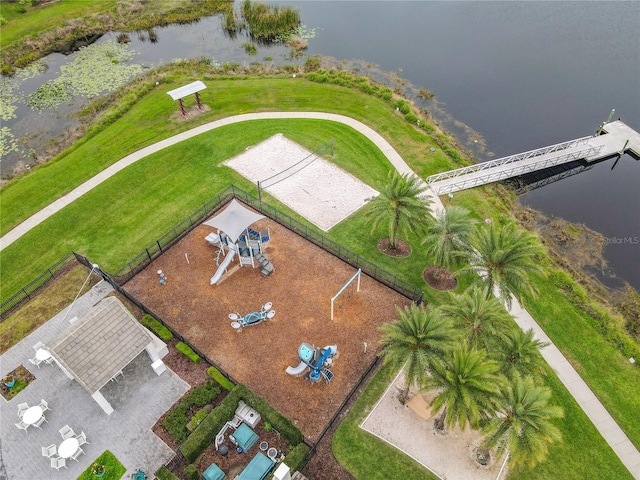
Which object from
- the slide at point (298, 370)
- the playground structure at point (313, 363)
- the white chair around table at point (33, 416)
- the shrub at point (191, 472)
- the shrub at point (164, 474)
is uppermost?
the playground structure at point (313, 363)

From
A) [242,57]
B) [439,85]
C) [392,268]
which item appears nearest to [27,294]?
[392,268]

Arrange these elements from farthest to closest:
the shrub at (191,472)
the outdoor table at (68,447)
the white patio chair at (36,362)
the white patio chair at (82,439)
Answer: the white patio chair at (36,362) < the white patio chair at (82,439) < the outdoor table at (68,447) < the shrub at (191,472)

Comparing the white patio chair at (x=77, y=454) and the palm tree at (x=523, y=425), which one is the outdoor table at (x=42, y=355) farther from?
the palm tree at (x=523, y=425)

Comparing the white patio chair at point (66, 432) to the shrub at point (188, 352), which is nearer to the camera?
the white patio chair at point (66, 432)

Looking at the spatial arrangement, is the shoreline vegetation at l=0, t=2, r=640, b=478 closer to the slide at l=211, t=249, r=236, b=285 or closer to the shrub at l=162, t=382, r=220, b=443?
the slide at l=211, t=249, r=236, b=285

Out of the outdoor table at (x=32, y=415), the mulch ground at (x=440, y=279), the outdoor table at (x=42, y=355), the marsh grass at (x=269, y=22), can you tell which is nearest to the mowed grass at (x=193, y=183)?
the mulch ground at (x=440, y=279)

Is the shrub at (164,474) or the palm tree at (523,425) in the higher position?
the palm tree at (523,425)
